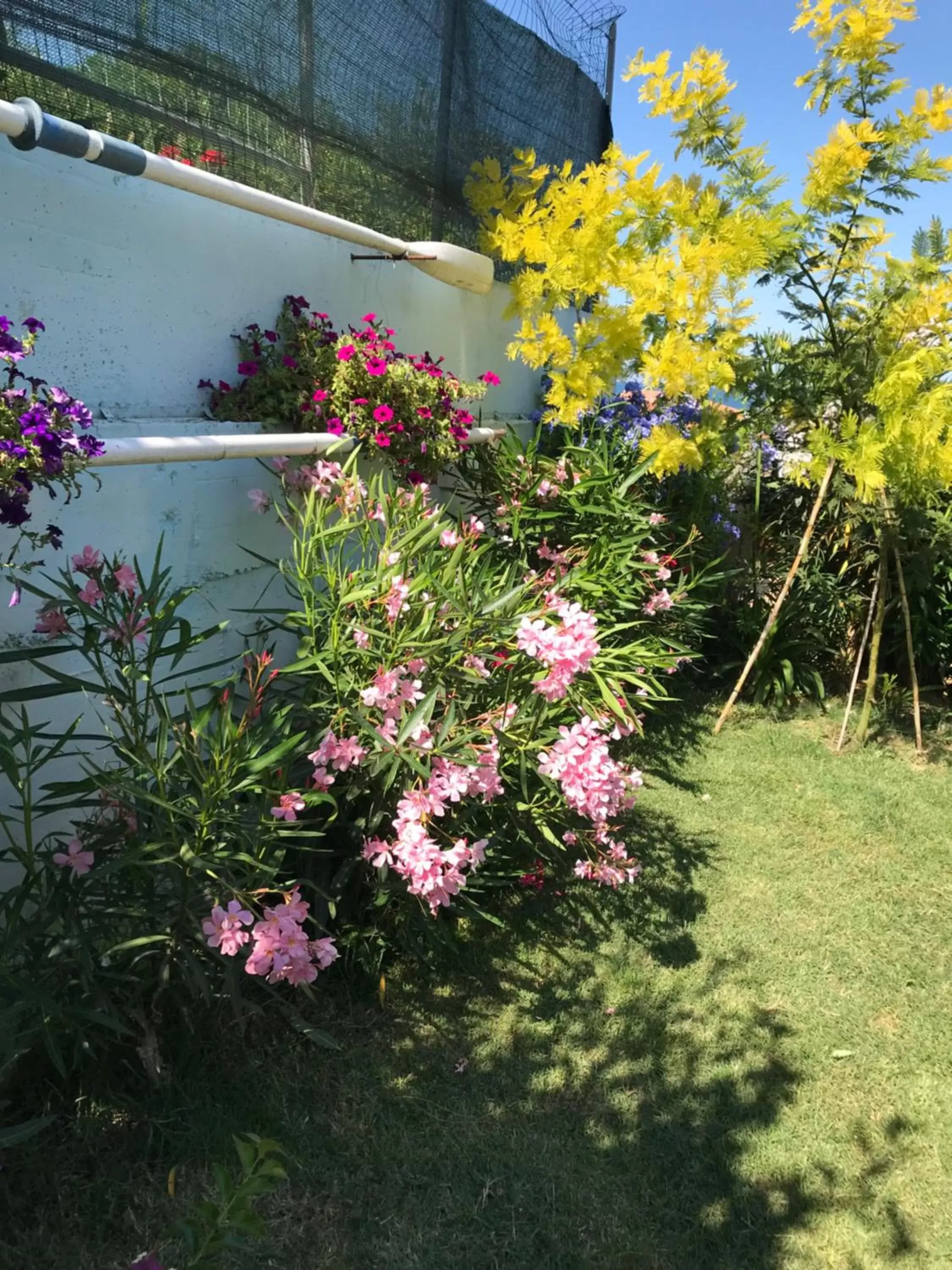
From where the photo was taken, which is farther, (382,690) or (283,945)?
(382,690)

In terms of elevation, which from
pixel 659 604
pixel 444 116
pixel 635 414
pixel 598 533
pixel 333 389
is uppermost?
pixel 444 116

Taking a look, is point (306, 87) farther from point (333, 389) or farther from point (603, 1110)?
point (603, 1110)

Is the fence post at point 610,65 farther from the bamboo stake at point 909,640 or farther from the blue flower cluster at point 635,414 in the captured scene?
the bamboo stake at point 909,640

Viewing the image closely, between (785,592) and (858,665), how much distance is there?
575mm

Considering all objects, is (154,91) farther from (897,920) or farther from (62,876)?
(897,920)

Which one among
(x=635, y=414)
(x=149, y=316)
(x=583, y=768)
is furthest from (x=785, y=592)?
(x=149, y=316)

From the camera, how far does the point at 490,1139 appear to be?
2.10 meters

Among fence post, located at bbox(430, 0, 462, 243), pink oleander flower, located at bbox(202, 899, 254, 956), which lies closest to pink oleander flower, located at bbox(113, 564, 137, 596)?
pink oleander flower, located at bbox(202, 899, 254, 956)

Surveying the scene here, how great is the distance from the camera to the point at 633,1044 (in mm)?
2428

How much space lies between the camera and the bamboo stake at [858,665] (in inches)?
173

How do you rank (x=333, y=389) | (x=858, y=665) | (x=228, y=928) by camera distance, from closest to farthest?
(x=228, y=928)
(x=333, y=389)
(x=858, y=665)

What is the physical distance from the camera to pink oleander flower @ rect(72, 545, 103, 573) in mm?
2078

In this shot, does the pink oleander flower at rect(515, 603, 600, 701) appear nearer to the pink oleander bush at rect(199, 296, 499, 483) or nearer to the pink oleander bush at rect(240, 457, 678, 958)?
the pink oleander bush at rect(240, 457, 678, 958)

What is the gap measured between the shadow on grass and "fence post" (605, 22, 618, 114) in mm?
5435
